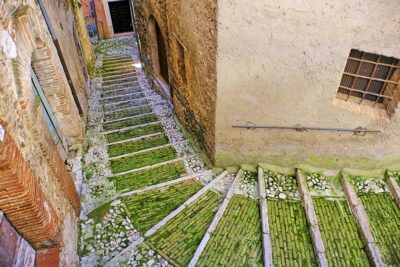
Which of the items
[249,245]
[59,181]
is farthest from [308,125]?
[59,181]

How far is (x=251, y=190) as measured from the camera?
18.5ft

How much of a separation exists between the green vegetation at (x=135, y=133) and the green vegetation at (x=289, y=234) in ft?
11.8

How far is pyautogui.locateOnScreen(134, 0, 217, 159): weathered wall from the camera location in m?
4.95

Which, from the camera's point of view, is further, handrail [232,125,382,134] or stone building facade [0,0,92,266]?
handrail [232,125,382,134]

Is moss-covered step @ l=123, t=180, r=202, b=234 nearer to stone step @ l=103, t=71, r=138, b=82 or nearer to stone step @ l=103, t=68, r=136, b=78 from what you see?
stone step @ l=103, t=71, r=138, b=82

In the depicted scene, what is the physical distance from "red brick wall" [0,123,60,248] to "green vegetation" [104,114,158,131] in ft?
13.4

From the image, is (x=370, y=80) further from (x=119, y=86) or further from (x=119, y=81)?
(x=119, y=81)

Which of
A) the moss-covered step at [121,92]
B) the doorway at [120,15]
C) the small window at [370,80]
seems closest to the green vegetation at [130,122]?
the moss-covered step at [121,92]

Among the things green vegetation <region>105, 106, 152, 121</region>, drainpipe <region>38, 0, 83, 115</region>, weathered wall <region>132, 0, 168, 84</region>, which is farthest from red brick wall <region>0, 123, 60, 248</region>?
weathered wall <region>132, 0, 168, 84</region>

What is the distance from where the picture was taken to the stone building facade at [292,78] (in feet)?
13.8

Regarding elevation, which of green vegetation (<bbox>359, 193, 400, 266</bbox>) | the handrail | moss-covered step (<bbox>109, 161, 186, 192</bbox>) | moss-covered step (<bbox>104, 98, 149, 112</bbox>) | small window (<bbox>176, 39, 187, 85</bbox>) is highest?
small window (<bbox>176, 39, 187, 85</bbox>)

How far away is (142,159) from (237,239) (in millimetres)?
2859

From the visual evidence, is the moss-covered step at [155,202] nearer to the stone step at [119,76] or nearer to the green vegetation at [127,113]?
the green vegetation at [127,113]

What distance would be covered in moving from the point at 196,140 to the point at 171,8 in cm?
300
